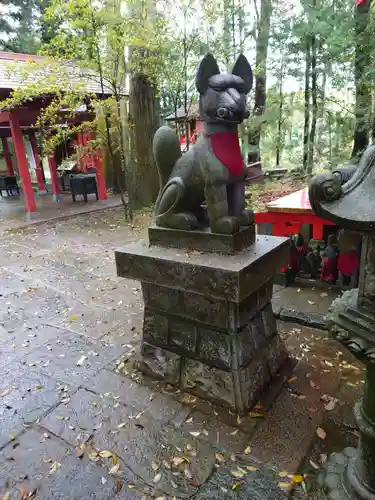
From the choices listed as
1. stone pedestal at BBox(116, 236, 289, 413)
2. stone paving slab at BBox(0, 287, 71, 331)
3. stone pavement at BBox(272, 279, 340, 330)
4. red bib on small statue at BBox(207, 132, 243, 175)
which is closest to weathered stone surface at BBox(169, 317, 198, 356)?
stone pedestal at BBox(116, 236, 289, 413)

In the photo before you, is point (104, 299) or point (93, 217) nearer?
point (104, 299)

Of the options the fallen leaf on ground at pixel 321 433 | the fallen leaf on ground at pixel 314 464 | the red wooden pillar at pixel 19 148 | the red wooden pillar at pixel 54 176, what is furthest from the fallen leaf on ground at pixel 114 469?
the red wooden pillar at pixel 54 176

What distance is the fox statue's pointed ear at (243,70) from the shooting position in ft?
7.04

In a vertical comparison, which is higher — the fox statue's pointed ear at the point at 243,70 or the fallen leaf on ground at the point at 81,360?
the fox statue's pointed ear at the point at 243,70

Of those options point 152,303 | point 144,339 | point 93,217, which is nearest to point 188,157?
point 152,303

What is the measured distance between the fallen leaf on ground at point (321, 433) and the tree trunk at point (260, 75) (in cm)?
1092

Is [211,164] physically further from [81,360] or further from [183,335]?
[81,360]

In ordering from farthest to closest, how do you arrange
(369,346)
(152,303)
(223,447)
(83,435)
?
(152,303) < (83,435) < (223,447) < (369,346)

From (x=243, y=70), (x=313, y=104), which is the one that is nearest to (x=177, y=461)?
(x=243, y=70)

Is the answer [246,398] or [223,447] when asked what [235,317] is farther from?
[223,447]

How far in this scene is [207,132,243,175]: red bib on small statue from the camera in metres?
2.14

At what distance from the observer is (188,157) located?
92.2 inches

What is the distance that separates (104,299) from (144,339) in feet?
5.43

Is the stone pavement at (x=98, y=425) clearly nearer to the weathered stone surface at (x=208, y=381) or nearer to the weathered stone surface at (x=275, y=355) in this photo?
the weathered stone surface at (x=208, y=381)
